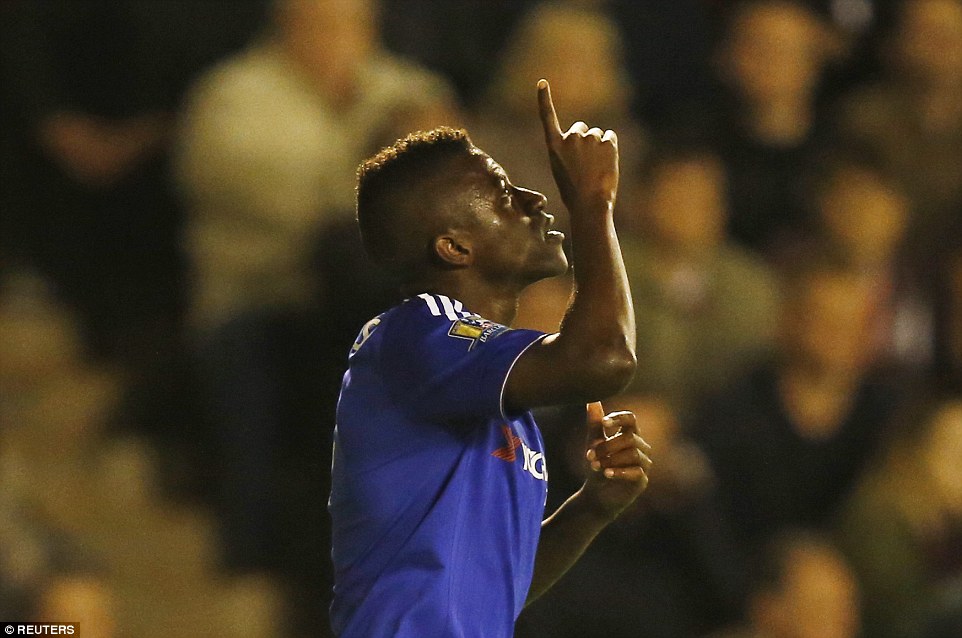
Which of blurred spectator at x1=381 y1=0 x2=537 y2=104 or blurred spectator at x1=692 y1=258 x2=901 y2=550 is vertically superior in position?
blurred spectator at x1=381 y1=0 x2=537 y2=104

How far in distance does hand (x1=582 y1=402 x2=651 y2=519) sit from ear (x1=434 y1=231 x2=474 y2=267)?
1.42ft

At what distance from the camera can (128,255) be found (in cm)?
695

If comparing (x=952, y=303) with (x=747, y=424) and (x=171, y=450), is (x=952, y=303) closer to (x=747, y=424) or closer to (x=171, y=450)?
(x=747, y=424)

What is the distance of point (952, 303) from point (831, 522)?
4.12 feet

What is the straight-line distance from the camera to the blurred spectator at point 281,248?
19.7 feet

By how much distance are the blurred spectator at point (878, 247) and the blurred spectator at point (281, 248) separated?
1.85 m

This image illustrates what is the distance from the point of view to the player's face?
3.23m

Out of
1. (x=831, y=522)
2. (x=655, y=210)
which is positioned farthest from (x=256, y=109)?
(x=831, y=522)

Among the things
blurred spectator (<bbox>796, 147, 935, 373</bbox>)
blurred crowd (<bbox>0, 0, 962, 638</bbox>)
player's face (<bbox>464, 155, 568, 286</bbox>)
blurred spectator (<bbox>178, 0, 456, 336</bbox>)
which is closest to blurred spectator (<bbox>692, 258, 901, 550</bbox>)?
blurred crowd (<bbox>0, 0, 962, 638</bbox>)

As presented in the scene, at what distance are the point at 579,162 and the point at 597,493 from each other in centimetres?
83

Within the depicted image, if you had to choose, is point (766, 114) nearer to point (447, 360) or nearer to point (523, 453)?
point (523, 453)

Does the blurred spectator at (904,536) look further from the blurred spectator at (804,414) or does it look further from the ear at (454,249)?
the ear at (454,249)

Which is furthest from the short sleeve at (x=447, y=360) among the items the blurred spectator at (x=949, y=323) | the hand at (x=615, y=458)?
the blurred spectator at (x=949, y=323)

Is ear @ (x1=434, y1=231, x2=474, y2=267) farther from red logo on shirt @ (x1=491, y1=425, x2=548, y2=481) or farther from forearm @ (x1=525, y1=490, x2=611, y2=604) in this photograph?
forearm @ (x1=525, y1=490, x2=611, y2=604)
